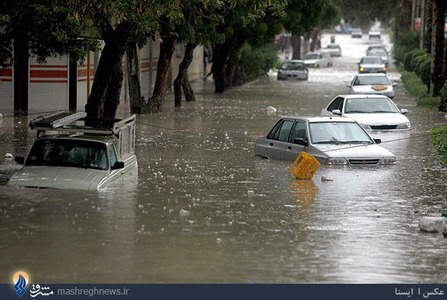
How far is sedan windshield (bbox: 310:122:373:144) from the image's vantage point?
80.3 ft

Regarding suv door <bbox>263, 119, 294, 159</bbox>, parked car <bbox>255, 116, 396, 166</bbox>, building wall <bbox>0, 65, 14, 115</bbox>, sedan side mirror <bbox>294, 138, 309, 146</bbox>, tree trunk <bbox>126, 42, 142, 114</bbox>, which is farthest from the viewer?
building wall <bbox>0, 65, 14, 115</bbox>

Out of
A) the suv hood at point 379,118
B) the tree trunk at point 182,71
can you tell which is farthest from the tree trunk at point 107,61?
the tree trunk at point 182,71

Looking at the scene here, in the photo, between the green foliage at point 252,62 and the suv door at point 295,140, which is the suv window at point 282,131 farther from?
the green foliage at point 252,62

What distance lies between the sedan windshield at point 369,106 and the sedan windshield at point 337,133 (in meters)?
7.72

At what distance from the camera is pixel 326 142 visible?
24.4 meters

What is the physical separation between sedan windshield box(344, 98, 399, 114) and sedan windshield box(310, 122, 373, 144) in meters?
7.72

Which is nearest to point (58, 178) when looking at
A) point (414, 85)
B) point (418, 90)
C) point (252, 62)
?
point (418, 90)

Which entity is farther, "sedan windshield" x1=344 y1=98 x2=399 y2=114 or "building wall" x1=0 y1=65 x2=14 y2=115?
"building wall" x1=0 y1=65 x2=14 y2=115

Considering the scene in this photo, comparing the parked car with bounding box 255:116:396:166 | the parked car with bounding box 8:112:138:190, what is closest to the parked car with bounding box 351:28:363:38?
the parked car with bounding box 255:116:396:166

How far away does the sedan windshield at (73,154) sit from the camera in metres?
19.0

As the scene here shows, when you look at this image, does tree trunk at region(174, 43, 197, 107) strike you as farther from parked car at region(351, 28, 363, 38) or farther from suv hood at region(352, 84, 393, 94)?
parked car at region(351, 28, 363, 38)

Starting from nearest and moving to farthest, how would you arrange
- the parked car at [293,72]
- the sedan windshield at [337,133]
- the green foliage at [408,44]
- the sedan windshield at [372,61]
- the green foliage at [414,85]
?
the sedan windshield at [337,133] < the green foliage at [414,85] < the parked car at [293,72] < the sedan windshield at [372,61] < the green foliage at [408,44]

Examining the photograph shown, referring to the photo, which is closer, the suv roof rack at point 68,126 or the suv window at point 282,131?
the suv roof rack at point 68,126

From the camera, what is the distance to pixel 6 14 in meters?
23.4
